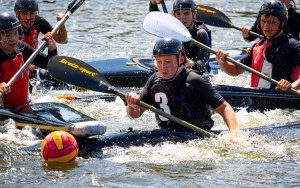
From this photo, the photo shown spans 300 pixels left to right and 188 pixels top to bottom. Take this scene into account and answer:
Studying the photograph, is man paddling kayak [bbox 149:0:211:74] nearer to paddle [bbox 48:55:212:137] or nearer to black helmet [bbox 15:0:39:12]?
black helmet [bbox 15:0:39:12]

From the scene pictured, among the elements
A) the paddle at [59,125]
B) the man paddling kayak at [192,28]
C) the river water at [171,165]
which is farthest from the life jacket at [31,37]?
the river water at [171,165]

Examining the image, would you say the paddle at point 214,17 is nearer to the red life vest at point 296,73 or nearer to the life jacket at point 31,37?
the red life vest at point 296,73

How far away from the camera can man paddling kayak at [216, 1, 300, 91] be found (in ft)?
30.1

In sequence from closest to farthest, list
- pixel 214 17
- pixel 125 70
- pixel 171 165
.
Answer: pixel 171 165 < pixel 214 17 < pixel 125 70

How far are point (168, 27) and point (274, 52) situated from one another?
126cm

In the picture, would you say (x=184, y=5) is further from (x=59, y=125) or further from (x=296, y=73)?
(x=59, y=125)

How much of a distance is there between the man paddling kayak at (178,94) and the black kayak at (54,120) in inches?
17.6

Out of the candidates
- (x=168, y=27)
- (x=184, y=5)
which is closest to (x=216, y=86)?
(x=168, y=27)

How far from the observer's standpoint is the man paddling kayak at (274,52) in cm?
916

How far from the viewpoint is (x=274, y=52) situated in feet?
30.9

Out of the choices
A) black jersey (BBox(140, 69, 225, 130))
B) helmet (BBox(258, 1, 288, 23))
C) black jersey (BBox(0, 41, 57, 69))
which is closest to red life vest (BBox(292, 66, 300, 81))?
helmet (BBox(258, 1, 288, 23))

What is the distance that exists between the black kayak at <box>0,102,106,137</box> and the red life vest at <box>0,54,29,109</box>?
0.18 m

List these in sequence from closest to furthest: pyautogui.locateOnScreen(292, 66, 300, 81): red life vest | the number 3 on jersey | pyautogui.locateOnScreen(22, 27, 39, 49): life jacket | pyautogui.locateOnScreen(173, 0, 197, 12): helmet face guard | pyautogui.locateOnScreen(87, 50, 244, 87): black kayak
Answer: the number 3 on jersey
pyautogui.locateOnScreen(292, 66, 300, 81): red life vest
pyautogui.locateOnScreen(173, 0, 197, 12): helmet face guard
pyautogui.locateOnScreen(22, 27, 39, 49): life jacket
pyautogui.locateOnScreen(87, 50, 244, 87): black kayak

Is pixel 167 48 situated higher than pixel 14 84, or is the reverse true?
pixel 167 48
